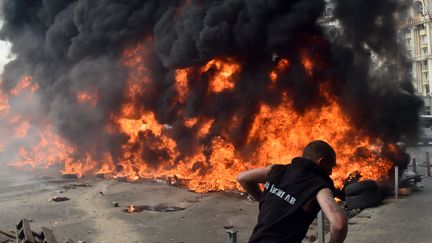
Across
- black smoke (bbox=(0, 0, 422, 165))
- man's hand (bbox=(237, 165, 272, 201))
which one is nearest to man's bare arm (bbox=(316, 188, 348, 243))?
man's hand (bbox=(237, 165, 272, 201))

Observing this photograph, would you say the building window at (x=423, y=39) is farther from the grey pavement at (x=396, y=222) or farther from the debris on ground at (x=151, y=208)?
the debris on ground at (x=151, y=208)

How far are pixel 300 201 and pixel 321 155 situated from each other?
31cm

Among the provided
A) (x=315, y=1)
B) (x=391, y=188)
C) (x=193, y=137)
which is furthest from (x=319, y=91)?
(x=193, y=137)

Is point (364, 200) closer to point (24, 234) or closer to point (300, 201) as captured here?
point (24, 234)

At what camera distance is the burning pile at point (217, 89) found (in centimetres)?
1248

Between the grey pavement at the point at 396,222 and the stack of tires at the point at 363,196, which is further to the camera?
the stack of tires at the point at 363,196

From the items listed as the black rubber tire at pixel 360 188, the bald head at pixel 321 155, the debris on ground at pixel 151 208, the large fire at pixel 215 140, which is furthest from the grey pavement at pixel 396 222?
the bald head at pixel 321 155

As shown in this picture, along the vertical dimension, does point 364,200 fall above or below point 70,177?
above

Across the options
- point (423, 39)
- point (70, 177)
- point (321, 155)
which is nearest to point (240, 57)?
point (70, 177)

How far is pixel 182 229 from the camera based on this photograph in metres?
8.55

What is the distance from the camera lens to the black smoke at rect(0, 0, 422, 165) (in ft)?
41.0

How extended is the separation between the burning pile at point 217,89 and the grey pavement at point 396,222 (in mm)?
1899

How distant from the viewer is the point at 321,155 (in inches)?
98.7

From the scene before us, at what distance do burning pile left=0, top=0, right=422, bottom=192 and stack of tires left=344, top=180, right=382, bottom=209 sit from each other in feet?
6.02
